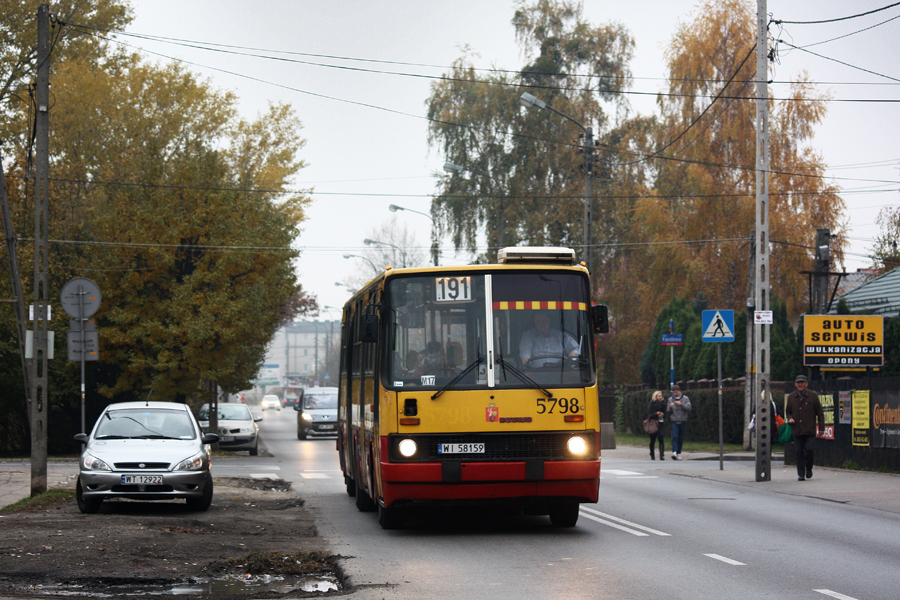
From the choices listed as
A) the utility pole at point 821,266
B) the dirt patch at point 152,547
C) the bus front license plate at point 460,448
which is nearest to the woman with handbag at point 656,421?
the utility pole at point 821,266

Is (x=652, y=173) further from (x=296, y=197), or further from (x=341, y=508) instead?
(x=341, y=508)

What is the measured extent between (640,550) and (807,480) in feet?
32.7

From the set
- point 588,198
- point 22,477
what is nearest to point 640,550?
point 22,477

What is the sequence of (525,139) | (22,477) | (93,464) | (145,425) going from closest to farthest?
(93,464), (145,425), (22,477), (525,139)

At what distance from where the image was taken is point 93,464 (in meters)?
14.4

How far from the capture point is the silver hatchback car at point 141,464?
1438 cm

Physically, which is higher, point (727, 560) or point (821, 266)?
point (821, 266)

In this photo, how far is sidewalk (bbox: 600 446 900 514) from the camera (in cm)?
1622

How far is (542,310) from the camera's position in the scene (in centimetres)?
1203

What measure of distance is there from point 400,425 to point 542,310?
1905 mm

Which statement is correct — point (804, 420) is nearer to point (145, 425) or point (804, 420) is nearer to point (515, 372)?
point (515, 372)

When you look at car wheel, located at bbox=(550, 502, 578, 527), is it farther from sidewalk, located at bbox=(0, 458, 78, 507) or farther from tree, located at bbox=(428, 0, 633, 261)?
tree, located at bbox=(428, 0, 633, 261)

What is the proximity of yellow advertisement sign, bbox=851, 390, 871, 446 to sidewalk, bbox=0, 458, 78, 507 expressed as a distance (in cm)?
1413

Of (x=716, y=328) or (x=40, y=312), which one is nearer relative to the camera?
(x=40, y=312)
